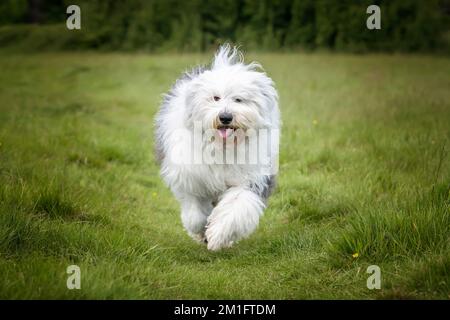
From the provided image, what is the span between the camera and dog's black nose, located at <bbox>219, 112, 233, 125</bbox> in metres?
5.13

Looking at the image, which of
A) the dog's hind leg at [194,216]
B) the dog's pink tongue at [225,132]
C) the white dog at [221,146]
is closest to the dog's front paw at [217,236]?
the white dog at [221,146]

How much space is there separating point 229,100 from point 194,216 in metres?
1.10

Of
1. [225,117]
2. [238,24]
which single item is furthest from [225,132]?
[238,24]

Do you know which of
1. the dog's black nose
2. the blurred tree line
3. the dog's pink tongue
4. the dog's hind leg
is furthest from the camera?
the blurred tree line

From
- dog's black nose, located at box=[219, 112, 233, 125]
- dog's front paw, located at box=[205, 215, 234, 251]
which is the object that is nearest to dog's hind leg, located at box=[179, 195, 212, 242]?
dog's front paw, located at box=[205, 215, 234, 251]

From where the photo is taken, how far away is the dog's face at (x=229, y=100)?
17.0 feet

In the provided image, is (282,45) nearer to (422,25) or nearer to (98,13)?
(422,25)

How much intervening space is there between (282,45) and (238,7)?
6.83 feet

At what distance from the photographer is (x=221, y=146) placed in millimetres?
5402

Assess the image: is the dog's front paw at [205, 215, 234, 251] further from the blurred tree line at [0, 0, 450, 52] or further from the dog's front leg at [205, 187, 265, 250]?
the blurred tree line at [0, 0, 450, 52]

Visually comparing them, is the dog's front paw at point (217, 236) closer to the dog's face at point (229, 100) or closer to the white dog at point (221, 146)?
the white dog at point (221, 146)

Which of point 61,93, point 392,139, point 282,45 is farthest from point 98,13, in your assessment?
point 392,139

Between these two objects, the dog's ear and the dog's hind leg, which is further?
the dog's hind leg

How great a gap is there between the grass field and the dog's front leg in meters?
0.14
